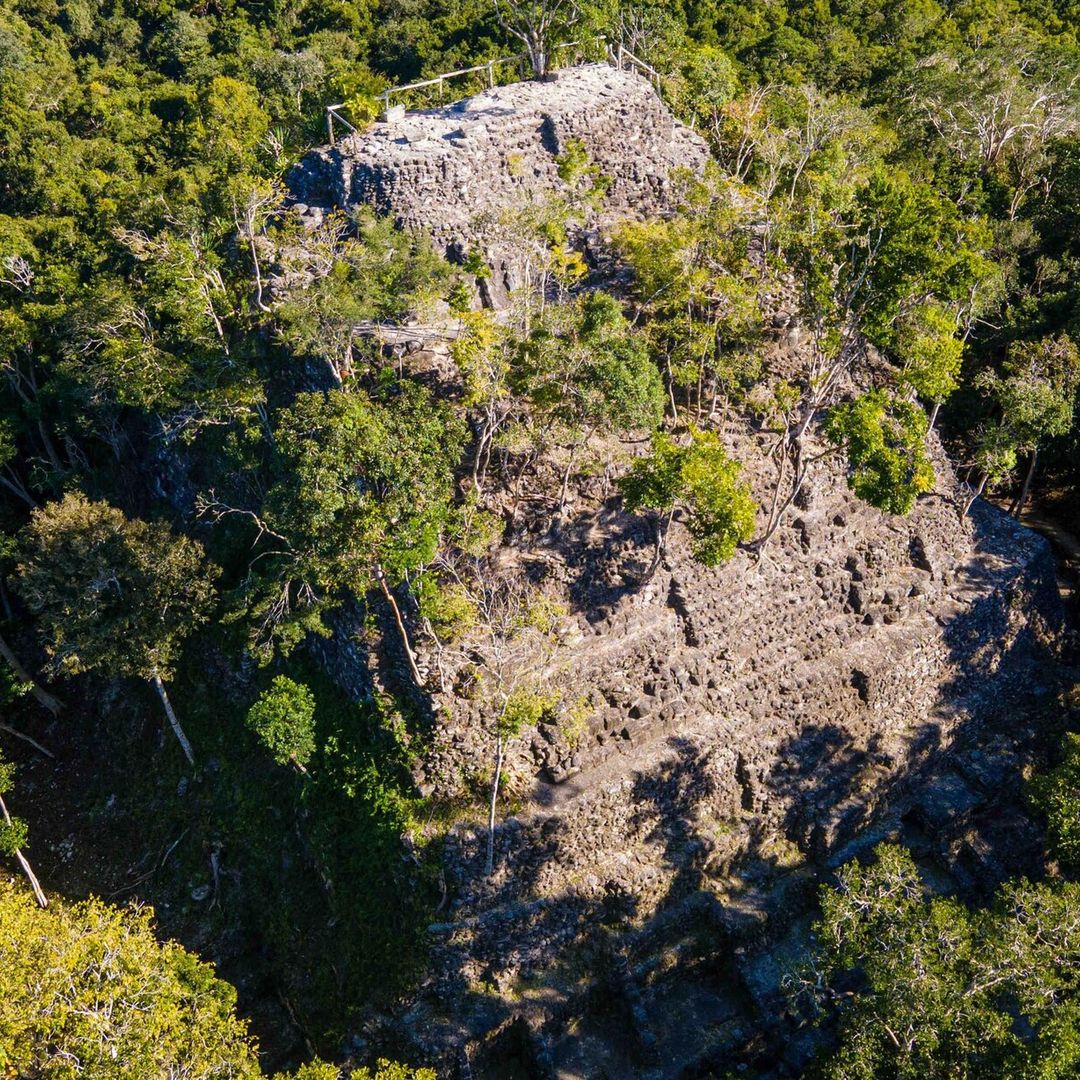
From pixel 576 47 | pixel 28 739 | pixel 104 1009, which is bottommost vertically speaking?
pixel 28 739

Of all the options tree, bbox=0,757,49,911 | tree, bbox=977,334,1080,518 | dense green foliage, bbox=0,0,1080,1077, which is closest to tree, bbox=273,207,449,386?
dense green foliage, bbox=0,0,1080,1077

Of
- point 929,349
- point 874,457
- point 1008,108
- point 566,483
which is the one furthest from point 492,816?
point 1008,108

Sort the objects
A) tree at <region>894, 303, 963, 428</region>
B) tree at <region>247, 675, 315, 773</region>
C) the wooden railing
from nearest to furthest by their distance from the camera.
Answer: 1. tree at <region>247, 675, 315, 773</region>
2. tree at <region>894, 303, 963, 428</region>
3. the wooden railing

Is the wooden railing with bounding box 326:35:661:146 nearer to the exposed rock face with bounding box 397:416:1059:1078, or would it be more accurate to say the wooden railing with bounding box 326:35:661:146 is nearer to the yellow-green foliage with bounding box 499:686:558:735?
the exposed rock face with bounding box 397:416:1059:1078

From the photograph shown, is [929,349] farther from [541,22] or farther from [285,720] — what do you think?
[285,720]

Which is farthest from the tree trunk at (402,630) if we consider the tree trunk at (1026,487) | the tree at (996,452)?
the tree trunk at (1026,487)

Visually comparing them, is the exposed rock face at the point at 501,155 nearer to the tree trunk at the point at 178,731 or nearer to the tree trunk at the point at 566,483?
the tree trunk at the point at 566,483
